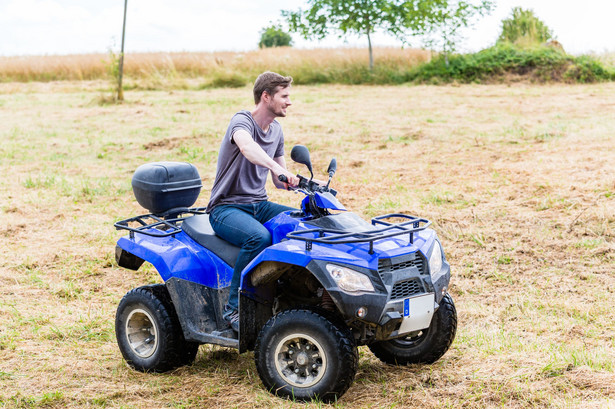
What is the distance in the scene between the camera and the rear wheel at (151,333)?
434 centimetres

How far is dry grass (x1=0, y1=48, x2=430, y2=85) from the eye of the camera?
2434cm

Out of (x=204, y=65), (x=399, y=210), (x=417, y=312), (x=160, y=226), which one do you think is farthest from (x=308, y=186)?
(x=204, y=65)

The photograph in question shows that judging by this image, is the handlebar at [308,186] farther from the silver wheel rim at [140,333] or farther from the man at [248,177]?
the silver wheel rim at [140,333]

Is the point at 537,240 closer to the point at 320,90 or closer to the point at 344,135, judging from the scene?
the point at 344,135

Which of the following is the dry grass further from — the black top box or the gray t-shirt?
the gray t-shirt

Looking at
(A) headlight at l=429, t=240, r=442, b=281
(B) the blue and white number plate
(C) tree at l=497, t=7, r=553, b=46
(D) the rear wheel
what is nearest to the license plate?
(B) the blue and white number plate

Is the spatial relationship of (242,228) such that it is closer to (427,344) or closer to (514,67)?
(427,344)

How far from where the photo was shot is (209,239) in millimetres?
4227

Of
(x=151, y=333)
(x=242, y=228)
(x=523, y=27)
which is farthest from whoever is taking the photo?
(x=523, y=27)

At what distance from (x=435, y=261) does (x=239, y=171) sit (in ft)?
4.17

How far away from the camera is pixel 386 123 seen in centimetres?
1413

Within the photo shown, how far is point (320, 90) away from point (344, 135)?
8367 millimetres

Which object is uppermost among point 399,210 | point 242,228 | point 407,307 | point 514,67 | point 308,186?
point 514,67

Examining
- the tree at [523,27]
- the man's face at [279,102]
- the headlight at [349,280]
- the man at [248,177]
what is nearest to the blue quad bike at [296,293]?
the headlight at [349,280]
